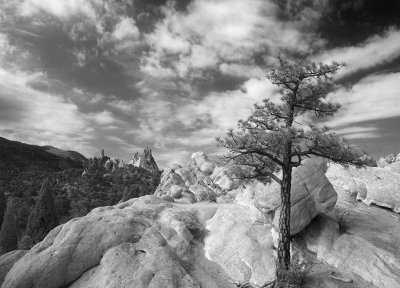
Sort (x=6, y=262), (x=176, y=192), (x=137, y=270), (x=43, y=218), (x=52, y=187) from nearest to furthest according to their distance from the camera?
1. (x=137, y=270)
2. (x=6, y=262)
3. (x=176, y=192)
4. (x=43, y=218)
5. (x=52, y=187)

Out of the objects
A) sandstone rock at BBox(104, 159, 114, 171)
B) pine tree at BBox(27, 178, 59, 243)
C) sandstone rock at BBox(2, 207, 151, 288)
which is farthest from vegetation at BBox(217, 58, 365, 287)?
sandstone rock at BBox(104, 159, 114, 171)

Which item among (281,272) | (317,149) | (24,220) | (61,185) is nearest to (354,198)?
(317,149)

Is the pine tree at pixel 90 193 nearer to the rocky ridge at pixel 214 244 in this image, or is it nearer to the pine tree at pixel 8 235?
the pine tree at pixel 8 235

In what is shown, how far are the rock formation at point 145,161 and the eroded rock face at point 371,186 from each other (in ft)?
427

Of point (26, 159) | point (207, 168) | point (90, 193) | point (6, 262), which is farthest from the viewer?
point (26, 159)

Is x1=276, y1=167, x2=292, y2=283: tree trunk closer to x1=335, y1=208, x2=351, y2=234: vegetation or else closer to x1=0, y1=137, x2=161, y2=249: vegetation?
x1=335, y1=208, x2=351, y2=234: vegetation

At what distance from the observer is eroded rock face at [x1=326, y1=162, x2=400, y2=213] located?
28203 mm

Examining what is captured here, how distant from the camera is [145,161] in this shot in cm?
16275

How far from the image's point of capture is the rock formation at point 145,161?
159m

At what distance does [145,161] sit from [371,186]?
140 meters

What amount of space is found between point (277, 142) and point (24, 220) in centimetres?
7576

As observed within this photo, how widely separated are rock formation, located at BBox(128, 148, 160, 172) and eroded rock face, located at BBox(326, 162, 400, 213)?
130 meters

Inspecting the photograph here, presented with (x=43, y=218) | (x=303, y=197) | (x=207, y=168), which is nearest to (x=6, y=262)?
(x=303, y=197)

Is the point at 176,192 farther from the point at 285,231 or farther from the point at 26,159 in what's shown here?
the point at 26,159
